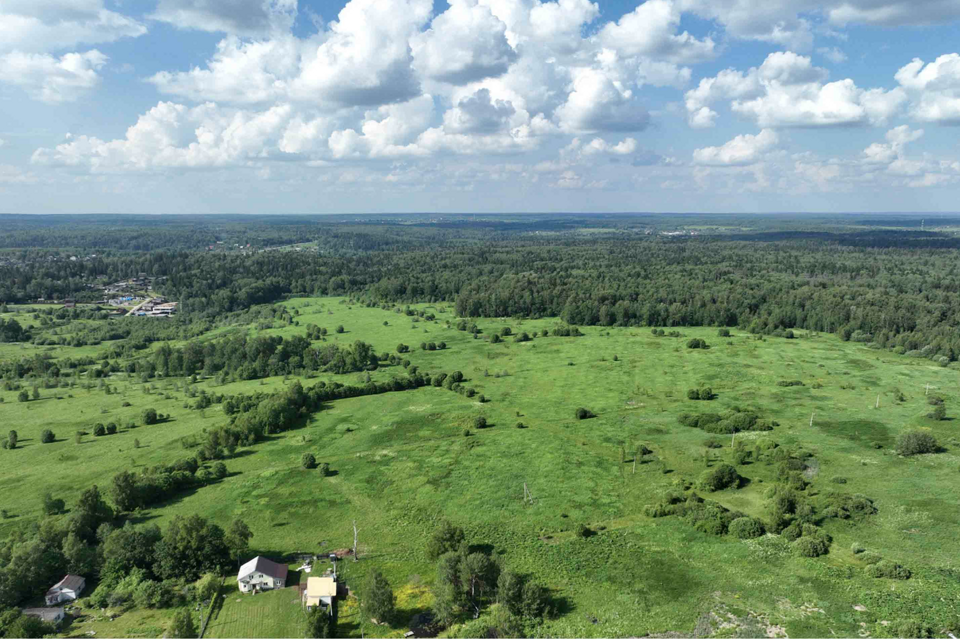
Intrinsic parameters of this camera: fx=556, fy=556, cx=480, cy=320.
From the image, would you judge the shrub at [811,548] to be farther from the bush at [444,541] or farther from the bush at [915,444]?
the bush at [444,541]

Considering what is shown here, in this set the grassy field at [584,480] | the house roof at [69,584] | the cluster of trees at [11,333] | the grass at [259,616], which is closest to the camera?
the grass at [259,616]

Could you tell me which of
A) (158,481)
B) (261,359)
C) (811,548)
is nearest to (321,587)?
(158,481)

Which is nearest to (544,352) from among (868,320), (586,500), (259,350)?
(259,350)

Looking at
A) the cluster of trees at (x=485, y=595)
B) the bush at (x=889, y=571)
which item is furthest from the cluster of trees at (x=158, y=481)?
the bush at (x=889, y=571)

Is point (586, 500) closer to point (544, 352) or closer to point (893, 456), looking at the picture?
point (893, 456)

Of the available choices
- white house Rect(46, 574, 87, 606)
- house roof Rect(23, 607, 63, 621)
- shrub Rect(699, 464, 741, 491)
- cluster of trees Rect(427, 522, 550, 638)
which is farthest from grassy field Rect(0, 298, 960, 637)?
white house Rect(46, 574, 87, 606)

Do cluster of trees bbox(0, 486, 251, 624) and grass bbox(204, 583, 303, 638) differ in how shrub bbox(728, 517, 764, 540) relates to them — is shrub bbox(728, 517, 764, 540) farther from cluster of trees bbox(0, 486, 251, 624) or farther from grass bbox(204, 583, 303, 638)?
cluster of trees bbox(0, 486, 251, 624)
